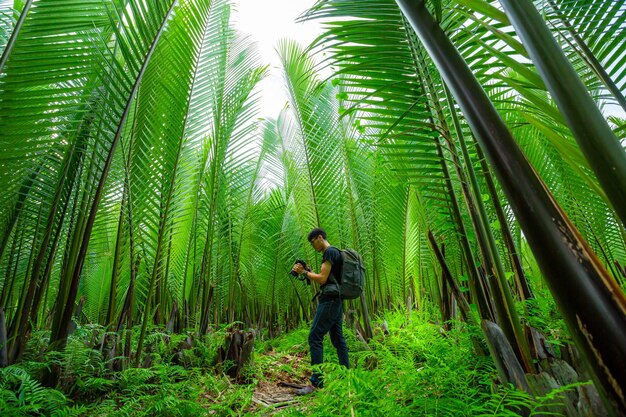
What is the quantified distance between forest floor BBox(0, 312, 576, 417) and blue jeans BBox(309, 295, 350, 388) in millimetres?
235

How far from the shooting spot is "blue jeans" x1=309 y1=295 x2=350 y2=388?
8.36 ft

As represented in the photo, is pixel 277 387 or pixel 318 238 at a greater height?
pixel 318 238

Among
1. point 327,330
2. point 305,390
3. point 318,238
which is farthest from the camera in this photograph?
point 318,238

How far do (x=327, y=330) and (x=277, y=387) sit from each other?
1.94 ft

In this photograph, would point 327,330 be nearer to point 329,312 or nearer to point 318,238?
point 329,312

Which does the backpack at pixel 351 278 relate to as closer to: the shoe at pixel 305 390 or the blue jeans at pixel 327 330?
the blue jeans at pixel 327 330

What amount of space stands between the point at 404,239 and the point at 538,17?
266cm

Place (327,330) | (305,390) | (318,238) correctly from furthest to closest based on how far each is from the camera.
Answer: (318,238), (327,330), (305,390)

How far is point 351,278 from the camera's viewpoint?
2631 mm

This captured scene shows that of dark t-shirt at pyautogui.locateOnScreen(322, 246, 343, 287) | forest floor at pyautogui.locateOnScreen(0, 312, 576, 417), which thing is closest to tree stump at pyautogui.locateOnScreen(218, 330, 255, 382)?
forest floor at pyautogui.locateOnScreen(0, 312, 576, 417)

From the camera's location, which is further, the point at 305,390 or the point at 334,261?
the point at 334,261

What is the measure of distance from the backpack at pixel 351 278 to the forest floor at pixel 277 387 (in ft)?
1.42

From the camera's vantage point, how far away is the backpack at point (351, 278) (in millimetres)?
2611

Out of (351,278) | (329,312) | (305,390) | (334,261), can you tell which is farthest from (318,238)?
(305,390)
